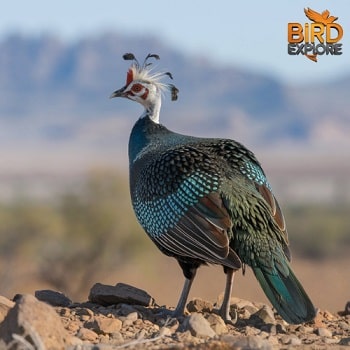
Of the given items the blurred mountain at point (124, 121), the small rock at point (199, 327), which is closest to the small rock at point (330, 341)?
the small rock at point (199, 327)

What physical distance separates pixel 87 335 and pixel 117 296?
5.08 feet

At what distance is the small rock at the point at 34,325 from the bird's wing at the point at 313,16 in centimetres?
1041

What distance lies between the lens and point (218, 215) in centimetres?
888

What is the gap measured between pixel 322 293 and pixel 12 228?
10.6 m

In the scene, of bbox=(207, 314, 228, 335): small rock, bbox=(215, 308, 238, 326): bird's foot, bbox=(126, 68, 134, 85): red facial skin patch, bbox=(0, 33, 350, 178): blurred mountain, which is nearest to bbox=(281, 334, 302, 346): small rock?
bbox=(207, 314, 228, 335): small rock

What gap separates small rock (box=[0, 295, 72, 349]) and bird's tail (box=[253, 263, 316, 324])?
7.06 feet

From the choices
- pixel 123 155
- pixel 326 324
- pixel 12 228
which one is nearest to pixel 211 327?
pixel 326 324

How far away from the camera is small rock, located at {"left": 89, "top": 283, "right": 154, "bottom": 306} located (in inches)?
374

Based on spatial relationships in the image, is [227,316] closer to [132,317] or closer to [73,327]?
[132,317]

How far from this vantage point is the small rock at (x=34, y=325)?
6.92 metres

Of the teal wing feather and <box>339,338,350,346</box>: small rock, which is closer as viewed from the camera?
<box>339,338,350,346</box>: small rock

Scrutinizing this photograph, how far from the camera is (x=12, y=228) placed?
33.1 m

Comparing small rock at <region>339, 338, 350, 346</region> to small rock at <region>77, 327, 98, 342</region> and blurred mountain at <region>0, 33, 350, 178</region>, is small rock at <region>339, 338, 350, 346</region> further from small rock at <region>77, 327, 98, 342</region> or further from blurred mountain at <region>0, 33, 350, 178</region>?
blurred mountain at <region>0, 33, 350, 178</region>

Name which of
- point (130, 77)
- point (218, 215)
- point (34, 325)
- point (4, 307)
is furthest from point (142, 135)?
point (34, 325)
